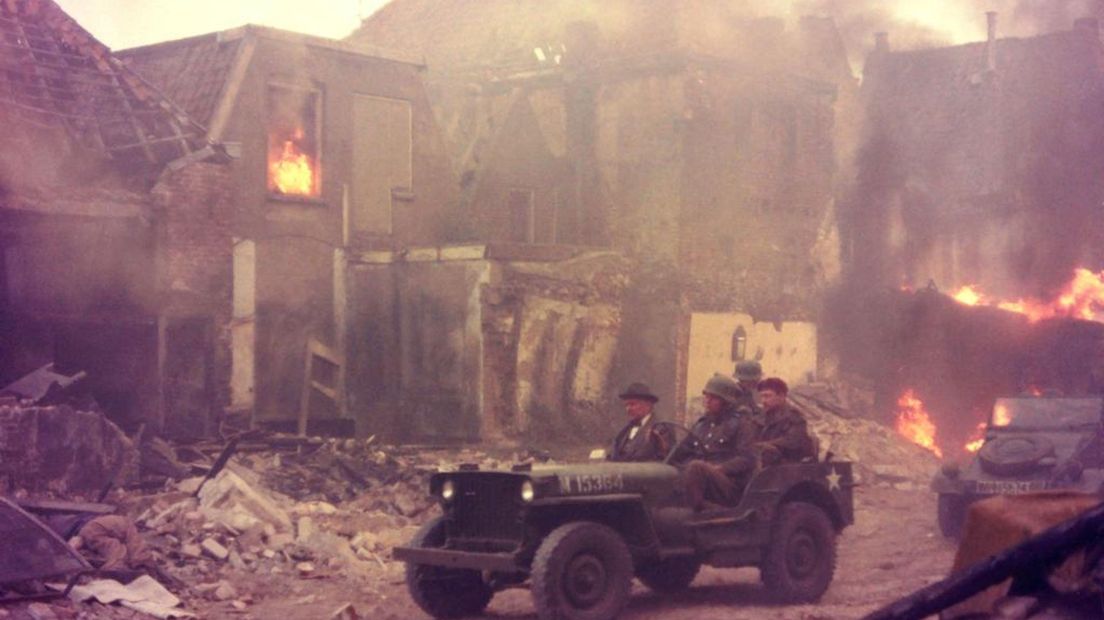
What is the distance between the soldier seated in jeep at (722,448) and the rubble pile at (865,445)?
10.6m

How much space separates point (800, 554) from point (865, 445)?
1305 cm

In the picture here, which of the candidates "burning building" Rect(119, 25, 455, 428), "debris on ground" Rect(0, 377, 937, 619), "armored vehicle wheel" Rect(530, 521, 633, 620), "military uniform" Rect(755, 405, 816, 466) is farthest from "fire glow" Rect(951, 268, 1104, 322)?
"armored vehicle wheel" Rect(530, 521, 633, 620)

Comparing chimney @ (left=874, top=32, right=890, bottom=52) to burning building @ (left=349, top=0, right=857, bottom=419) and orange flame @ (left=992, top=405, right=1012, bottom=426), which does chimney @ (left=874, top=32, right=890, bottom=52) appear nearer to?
burning building @ (left=349, top=0, right=857, bottom=419)

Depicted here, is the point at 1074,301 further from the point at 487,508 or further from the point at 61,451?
the point at 487,508

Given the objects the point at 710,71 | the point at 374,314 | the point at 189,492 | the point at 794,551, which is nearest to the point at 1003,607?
the point at 794,551

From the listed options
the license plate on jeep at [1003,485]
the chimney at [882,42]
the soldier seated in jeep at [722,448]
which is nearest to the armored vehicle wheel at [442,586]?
the soldier seated in jeep at [722,448]

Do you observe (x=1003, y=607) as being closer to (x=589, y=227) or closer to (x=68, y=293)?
(x=68, y=293)

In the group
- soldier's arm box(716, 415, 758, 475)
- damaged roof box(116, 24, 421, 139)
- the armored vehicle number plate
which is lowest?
the armored vehicle number plate

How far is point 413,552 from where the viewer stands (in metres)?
10.9

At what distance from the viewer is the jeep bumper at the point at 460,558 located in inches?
412

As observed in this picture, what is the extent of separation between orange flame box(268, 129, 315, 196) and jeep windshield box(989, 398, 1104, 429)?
12915 millimetres

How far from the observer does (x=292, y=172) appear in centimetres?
2456

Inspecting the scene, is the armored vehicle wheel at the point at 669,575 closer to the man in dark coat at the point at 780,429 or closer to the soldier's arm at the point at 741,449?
the soldier's arm at the point at 741,449

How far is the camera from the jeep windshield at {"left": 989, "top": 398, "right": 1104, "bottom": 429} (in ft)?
54.4
